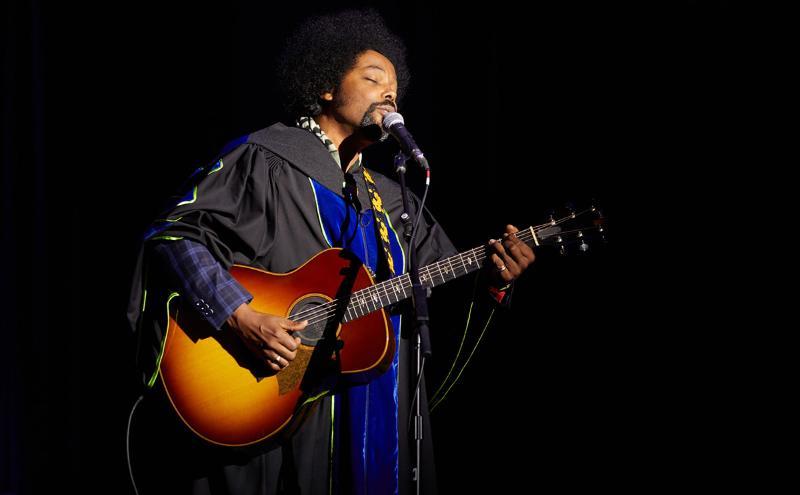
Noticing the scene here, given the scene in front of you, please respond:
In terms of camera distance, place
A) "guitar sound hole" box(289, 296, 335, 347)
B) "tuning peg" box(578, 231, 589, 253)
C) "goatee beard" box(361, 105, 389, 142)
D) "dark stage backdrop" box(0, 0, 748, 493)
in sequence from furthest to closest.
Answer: "dark stage backdrop" box(0, 0, 748, 493), "goatee beard" box(361, 105, 389, 142), "tuning peg" box(578, 231, 589, 253), "guitar sound hole" box(289, 296, 335, 347)

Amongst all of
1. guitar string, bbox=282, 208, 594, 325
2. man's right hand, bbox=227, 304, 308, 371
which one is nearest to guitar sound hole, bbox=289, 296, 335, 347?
guitar string, bbox=282, 208, 594, 325

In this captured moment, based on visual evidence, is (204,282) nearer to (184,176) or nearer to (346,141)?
(346,141)

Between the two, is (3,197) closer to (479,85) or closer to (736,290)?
(479,85)

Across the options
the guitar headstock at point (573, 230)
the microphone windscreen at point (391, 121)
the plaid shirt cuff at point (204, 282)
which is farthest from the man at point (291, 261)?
the microphone windscreen at point (391, 121)

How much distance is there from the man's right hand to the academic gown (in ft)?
0.70

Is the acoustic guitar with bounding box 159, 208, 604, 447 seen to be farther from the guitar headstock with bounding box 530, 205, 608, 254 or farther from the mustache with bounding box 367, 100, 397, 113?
the mustache with bounding box 367, 100, 397, 113

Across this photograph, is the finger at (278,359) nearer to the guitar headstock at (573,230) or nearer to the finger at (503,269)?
the finger at (503,269)

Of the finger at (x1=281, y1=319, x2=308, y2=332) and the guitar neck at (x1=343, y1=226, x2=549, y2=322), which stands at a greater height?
the guitar neck at (x1=343, y1=226, x2=549, y2=322)

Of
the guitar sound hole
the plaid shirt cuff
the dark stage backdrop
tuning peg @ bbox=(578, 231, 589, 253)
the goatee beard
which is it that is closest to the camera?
the plaid shirt cuff

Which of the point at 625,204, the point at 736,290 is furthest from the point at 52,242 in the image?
the point at 736,290

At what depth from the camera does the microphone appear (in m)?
1.94

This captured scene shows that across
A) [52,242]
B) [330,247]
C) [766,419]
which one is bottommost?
[766,419]

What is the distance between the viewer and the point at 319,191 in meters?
2.38

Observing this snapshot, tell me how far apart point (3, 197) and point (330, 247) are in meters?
1.77
